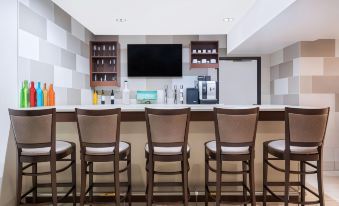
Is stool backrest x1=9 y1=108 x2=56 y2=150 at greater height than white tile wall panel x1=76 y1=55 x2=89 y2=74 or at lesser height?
lesser

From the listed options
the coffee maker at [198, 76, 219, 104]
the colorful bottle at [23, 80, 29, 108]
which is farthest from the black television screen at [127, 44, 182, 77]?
the colorful bottle at [23, 80, 29, 108]

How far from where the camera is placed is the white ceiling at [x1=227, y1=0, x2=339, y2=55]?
8.30 ft

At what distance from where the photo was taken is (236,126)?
6.93 ft

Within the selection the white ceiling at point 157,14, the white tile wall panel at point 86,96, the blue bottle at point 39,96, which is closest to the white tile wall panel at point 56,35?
the white ceiling at point 157,14

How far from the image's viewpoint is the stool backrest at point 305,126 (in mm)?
2139

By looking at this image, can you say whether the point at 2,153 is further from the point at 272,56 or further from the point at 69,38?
the point at 272,56

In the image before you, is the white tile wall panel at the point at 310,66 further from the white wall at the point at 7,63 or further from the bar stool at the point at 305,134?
the white wall at the point at 7,63

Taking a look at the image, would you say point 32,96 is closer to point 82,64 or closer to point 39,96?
point 39,96

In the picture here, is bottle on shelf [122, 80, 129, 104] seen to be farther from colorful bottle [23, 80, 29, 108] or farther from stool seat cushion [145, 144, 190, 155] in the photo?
stool seat cushion [145, 144, 190, 155]

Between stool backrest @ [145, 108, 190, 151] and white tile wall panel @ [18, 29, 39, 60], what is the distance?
1.76 m

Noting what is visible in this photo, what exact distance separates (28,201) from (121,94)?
9.80 ft

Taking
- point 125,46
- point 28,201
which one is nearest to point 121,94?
point 125,46

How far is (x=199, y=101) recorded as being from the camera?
503 centimetres

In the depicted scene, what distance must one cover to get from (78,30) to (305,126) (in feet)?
12.9
